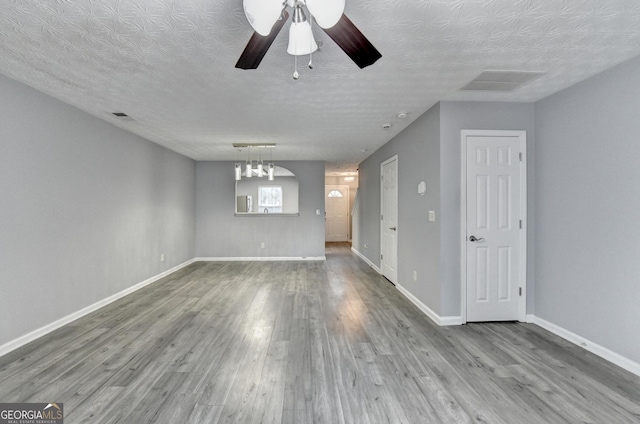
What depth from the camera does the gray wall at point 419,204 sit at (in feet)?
11.1

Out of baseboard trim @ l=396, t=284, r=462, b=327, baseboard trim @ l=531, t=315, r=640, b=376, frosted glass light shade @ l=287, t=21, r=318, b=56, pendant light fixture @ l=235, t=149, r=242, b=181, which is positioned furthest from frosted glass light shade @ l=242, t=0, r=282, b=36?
pendant light fixture @ l=235, t=149, r=242, b=181

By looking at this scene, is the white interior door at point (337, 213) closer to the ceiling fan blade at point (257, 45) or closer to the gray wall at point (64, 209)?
the gray wall at point (64, 209)

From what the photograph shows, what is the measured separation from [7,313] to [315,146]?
4438mm

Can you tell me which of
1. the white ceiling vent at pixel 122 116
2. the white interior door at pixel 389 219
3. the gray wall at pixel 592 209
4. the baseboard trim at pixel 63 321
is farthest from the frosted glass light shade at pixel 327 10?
the baseboard trim at pixel 63 321

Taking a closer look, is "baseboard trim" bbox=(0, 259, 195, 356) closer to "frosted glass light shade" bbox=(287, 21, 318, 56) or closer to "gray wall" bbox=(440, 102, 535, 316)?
"frosted glass light shade" bbox=(287, 21, 318, 56)

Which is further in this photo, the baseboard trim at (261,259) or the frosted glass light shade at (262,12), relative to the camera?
the baseboard trim at (261,259)

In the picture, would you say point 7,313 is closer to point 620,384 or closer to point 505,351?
point 505,351

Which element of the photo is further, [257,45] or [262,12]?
[257,45]

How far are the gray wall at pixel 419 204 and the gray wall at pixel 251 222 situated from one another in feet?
7.53

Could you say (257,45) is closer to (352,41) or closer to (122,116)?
(352,41)

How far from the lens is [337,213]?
11164 millimetres

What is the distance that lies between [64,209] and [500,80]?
464cm

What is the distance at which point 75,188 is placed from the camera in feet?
10.9

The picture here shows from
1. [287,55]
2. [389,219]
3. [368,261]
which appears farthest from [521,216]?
[368,261]
